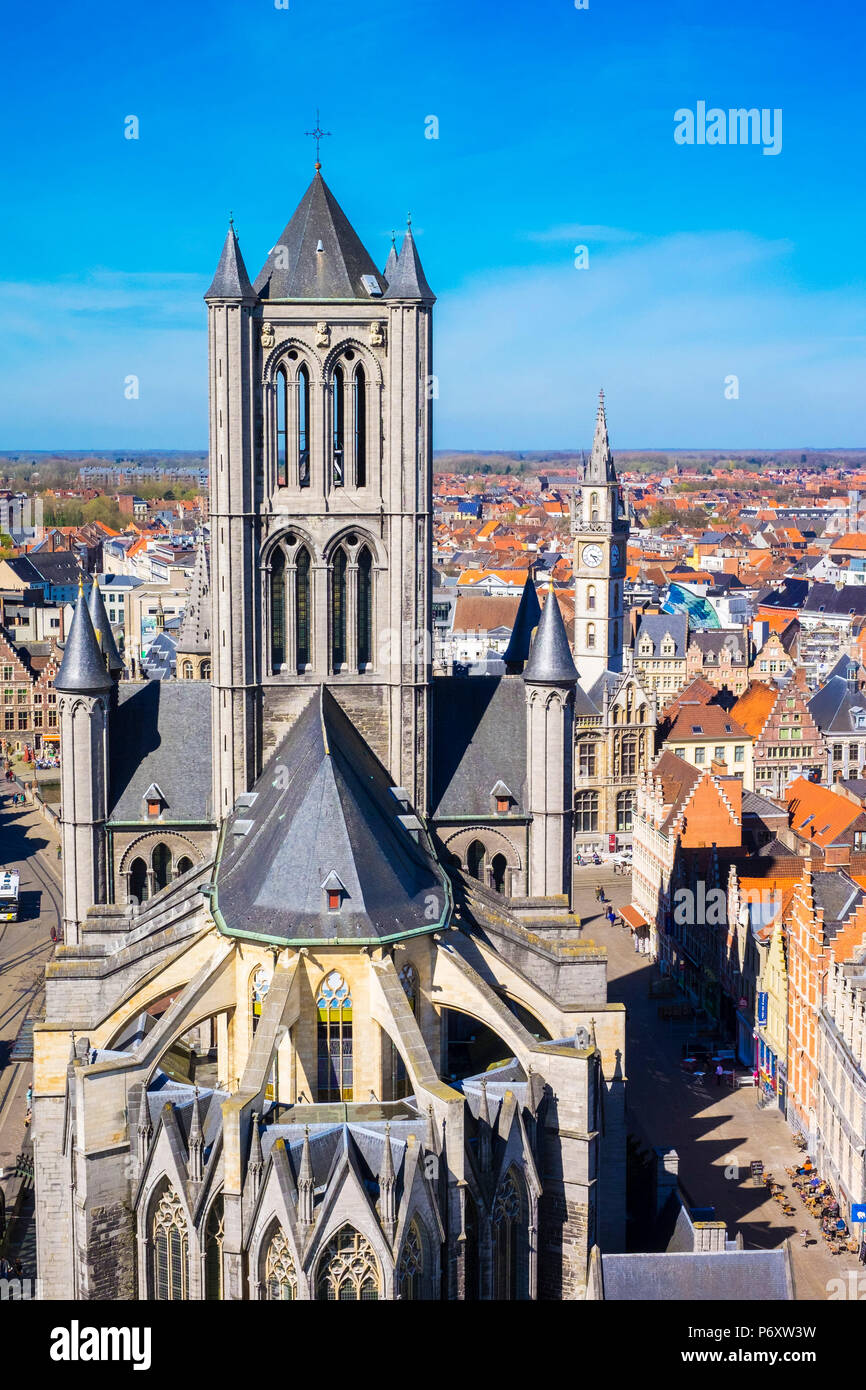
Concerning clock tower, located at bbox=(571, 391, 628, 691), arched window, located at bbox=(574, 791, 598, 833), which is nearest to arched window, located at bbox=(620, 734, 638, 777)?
arched window, located at bbox=(574, 791, 598, 833)

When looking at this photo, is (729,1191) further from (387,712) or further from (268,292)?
(268,292)

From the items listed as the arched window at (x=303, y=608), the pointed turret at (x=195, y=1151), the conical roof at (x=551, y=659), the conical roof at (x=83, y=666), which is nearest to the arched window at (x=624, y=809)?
the conical roof at (x=551, y=659)

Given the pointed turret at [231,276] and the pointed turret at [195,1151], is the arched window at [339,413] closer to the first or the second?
the pointed turret at [231,276]

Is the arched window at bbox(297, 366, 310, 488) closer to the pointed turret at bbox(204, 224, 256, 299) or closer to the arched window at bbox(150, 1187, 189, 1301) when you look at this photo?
the pointed turret at bbox(204, 224, 256, 299)

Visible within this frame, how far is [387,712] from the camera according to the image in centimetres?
4628

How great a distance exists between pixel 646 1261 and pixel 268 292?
94.4 feet

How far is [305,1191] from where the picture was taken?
31.0 m

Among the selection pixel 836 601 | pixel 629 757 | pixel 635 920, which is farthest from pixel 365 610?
pixel 836 601

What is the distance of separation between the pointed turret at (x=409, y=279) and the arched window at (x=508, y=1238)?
24.7m

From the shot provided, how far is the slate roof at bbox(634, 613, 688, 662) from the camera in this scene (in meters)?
129

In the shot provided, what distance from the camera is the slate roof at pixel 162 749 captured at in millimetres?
47875
